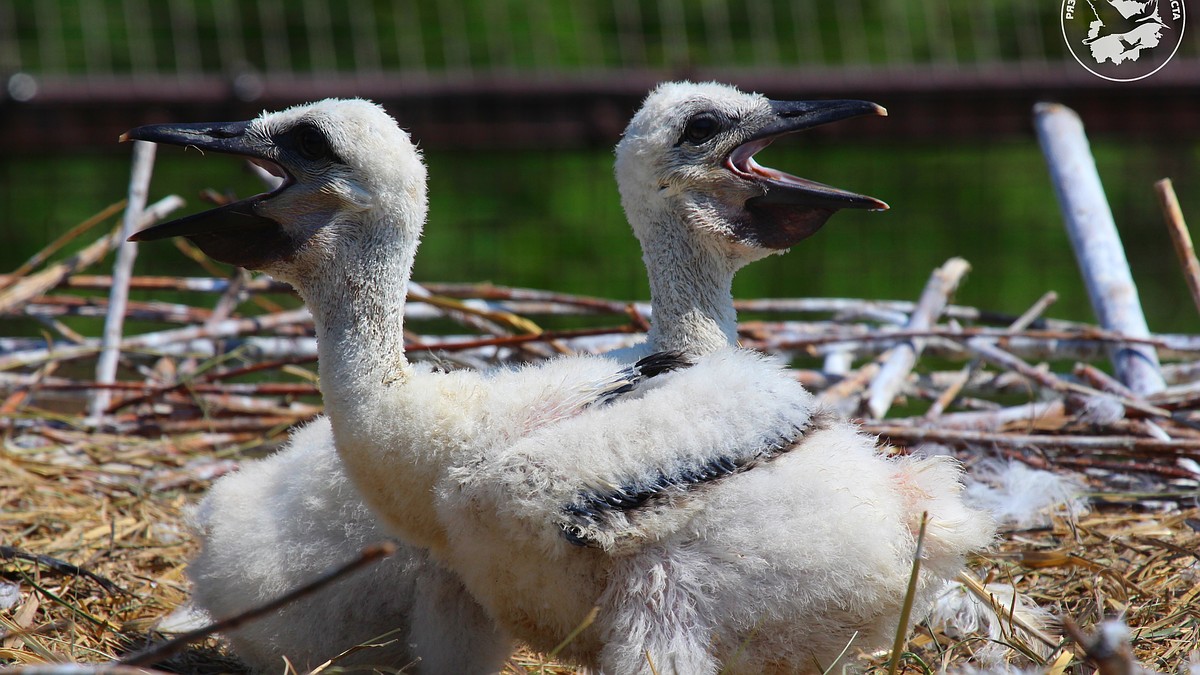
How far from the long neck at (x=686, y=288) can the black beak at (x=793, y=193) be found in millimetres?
115

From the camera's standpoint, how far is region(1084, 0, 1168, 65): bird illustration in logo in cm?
416

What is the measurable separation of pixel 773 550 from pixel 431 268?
5.48 meters

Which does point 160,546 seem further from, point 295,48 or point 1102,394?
point 295,48

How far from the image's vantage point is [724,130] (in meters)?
Result: 2.74

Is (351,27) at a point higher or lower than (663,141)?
higher

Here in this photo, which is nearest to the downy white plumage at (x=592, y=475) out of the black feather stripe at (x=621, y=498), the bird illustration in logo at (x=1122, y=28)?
the black feather stripe at (x=621, y=498)

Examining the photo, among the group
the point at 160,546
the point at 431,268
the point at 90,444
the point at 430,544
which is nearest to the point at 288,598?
the point at 430,544

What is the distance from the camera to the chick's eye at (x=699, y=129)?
2734mm

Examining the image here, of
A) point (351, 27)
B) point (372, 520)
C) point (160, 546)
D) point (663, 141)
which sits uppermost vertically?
point (351, 27)

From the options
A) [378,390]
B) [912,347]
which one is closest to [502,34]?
[912,347]

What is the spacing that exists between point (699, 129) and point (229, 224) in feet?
3.16

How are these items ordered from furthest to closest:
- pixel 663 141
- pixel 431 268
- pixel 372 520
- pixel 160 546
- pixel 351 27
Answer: pixel 351 27, pixel 431 268, pixel 160 546, pixel 663 141, pixel 372 520

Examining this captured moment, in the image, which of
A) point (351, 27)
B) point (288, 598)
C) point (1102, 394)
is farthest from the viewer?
point (351, 27)

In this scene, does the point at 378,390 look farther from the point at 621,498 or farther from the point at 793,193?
the point at 793,193
